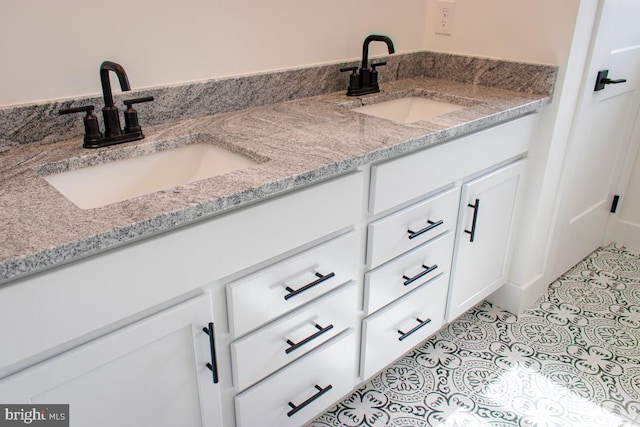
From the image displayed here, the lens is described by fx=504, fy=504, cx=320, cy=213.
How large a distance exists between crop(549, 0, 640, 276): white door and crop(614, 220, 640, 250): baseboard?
0.11 metres

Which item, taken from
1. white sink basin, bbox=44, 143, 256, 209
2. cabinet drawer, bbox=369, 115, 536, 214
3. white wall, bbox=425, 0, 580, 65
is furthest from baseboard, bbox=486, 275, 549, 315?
white sink basin, bbox=44, 143, 256, 209

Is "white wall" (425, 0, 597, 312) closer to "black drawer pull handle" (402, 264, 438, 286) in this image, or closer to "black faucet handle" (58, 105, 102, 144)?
"black drawer pull handle" (402, 264, 438, 286)

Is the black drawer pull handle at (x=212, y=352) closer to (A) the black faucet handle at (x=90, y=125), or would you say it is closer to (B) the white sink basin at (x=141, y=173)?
(B) the white sink basin at (x=141, y=173)

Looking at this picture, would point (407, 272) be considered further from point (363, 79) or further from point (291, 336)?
point (363, 79)

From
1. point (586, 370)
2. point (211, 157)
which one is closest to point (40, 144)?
point (211, 157)

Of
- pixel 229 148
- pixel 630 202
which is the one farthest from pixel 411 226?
pixel 630 202

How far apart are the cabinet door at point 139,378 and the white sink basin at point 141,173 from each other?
37 cm

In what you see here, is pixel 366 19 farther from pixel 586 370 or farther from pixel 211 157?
pixel 586 370

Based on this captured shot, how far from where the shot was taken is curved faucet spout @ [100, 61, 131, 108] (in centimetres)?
104

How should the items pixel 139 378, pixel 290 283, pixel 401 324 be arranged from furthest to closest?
pixel 401 324 → pixel 290 283 → pixel 139 378

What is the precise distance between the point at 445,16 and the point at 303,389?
4.65 ft

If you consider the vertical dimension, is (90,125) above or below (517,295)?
above

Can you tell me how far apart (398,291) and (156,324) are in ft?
2.44

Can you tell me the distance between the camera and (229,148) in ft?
3.90
